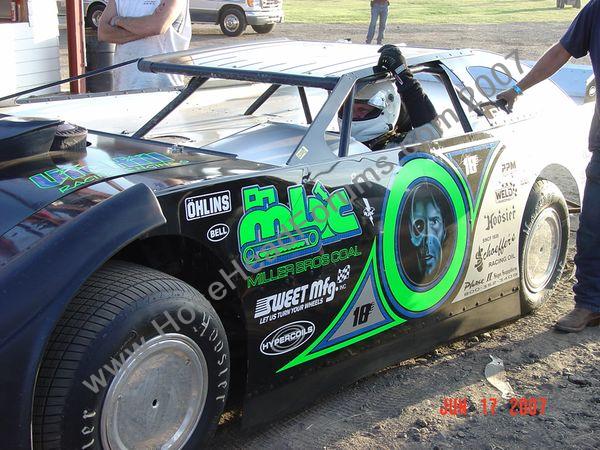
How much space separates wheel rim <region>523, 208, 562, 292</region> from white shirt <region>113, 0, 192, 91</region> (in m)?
2.81

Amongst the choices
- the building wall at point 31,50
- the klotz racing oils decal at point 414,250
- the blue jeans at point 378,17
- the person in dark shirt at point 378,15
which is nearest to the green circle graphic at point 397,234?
the klotz racing oils decal at point 414,250

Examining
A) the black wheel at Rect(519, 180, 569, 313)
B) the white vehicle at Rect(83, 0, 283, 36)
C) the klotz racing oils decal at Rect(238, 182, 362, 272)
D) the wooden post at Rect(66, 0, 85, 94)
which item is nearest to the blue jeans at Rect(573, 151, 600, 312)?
the black wheel at Rect(519, 180, 569, 313)

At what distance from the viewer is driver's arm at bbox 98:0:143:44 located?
621cm

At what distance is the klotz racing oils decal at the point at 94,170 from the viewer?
2.89 metres

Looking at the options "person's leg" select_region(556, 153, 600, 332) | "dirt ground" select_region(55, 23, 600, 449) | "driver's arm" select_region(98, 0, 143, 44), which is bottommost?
"dirt ground" select_region(55, 23, 600, 449)

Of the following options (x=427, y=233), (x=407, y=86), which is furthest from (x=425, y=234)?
(x=407, y=86)

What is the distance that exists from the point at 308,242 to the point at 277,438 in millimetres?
791

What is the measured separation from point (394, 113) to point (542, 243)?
3.77ft

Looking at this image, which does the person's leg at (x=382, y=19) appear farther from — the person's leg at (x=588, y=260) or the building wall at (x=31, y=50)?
the person's leg at (x=588, y=260)

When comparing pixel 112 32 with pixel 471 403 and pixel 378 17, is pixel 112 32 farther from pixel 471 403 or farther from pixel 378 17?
pixel 378 17

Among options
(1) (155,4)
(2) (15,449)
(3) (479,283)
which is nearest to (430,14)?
(1) (155,4)

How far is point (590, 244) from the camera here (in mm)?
4500

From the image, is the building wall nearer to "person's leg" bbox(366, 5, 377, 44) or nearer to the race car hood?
the race car hood

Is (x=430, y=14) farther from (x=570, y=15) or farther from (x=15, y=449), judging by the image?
(x=15, y=449)
